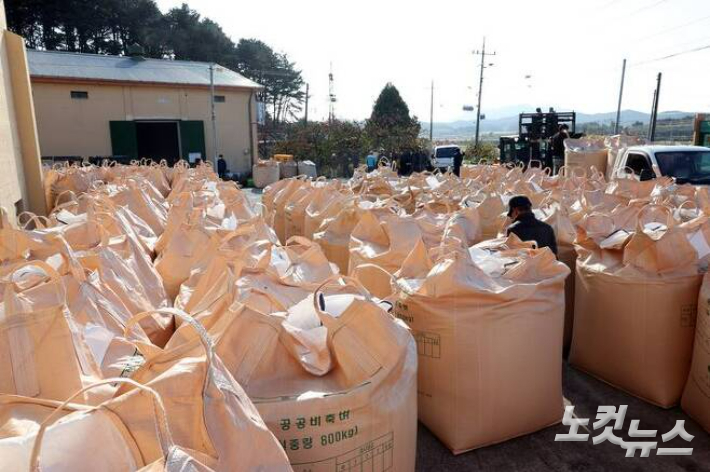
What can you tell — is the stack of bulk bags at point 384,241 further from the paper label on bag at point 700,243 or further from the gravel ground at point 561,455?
the paper label on bag at point 700,243

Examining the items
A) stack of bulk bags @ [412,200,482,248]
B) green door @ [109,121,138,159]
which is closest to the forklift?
stack of bulk bags @ [412,200,482,248]

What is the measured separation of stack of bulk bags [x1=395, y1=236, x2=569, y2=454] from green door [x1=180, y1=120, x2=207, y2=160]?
1973 centimetres

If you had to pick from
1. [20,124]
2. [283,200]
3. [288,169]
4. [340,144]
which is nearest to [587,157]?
[283,200]

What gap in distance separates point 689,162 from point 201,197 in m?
6.52

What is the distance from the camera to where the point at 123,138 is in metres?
19.6

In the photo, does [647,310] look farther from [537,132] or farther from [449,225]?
[537,132]

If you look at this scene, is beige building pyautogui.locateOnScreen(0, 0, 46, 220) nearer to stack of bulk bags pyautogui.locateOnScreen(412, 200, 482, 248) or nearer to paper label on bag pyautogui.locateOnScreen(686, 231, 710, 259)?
stack of bulk bags pyautogui.locateOnScreen(412, 200, 482, 248)

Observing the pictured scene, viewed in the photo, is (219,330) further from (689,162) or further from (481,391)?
(689,162)

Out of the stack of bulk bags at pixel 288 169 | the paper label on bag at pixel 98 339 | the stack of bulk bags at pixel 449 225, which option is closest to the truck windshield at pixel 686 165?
the stack of bulk bags at pixel 449 225

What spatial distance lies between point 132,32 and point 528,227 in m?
34.0

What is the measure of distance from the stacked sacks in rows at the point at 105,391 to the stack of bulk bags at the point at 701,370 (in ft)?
7.70

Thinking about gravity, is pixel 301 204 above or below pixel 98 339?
below

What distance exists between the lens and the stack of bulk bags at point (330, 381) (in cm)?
162

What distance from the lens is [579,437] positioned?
2.64m
